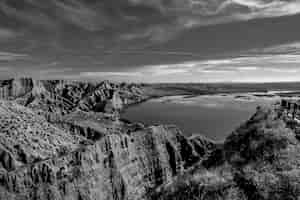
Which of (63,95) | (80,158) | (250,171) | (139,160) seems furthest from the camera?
(63,95)

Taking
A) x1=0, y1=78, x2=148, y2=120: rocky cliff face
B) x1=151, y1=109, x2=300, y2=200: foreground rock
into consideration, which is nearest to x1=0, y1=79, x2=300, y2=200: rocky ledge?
x1=151, y1=109, x2=300, y2=200: foreground rock

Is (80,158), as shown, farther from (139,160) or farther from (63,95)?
(63,95)

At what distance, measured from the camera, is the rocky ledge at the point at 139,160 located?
5.61 m

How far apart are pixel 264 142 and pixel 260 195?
188cm

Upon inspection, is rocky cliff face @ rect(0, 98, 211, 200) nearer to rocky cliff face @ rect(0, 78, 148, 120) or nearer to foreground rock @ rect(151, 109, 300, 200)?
foreground rock @ rect(151, 109, 300, 200)

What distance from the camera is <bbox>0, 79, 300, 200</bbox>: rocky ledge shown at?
5609 mm

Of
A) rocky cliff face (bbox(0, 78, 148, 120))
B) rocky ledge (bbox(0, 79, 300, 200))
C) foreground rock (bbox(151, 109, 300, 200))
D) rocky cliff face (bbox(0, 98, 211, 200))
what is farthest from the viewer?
rocky cliff face (bbox(0, 78, 148, 120))

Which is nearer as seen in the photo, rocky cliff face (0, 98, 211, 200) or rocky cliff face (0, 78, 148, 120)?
rocky cliff face (0, 98, 211, 200)

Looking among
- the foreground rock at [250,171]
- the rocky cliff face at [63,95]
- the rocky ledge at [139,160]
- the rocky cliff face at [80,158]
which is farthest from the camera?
the rocky cliff face at [63,95]

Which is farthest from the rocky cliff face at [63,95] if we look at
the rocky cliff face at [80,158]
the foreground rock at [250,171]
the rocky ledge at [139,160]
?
the foreground rock at [250,171]

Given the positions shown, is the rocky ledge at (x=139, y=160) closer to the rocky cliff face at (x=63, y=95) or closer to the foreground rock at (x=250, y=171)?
the foreground rock at (x=250, y=171)

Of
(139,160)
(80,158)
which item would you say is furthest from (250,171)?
(139,160)

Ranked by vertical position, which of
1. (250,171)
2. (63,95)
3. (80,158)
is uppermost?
→ (250,171)

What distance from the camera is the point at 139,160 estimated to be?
18.2 metres
